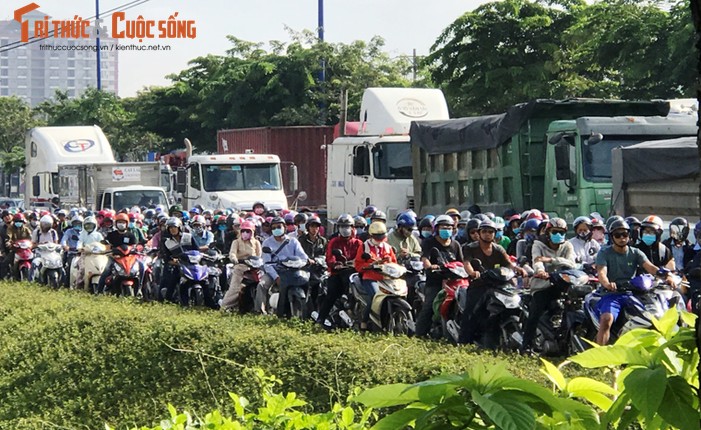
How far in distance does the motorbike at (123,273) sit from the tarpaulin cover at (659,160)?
6.50m

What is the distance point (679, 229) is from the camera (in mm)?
12609

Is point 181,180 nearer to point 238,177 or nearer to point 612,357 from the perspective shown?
point 238,177

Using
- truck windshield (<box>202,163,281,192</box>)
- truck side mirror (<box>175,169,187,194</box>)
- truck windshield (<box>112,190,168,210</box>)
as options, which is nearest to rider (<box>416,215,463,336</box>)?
truck windshield (<box>202,163,281,192</box>)

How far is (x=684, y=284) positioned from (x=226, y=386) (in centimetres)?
411

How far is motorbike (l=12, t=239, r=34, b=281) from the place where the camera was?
19797 mm

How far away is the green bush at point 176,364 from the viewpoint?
7.73 m

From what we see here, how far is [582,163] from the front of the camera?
1591 cm

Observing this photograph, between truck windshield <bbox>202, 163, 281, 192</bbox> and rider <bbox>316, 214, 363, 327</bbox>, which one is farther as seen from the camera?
truck windshield <bbox>202, 163, 281, 192</bbox>

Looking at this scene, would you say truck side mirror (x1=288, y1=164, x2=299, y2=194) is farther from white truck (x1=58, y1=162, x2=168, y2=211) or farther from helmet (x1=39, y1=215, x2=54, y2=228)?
helmet (x1=39, y1=215, x2=54, y2=228)

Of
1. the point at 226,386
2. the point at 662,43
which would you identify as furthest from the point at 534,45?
the point at 226,386

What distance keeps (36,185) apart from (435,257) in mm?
24358

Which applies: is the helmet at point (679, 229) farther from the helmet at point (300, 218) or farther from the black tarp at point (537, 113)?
the helmet at point (300, 218)

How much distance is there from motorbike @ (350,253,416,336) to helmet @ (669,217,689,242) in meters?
2.74

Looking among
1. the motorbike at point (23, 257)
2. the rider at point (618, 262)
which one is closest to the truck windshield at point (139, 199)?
the motorbike at point (23, 257)
